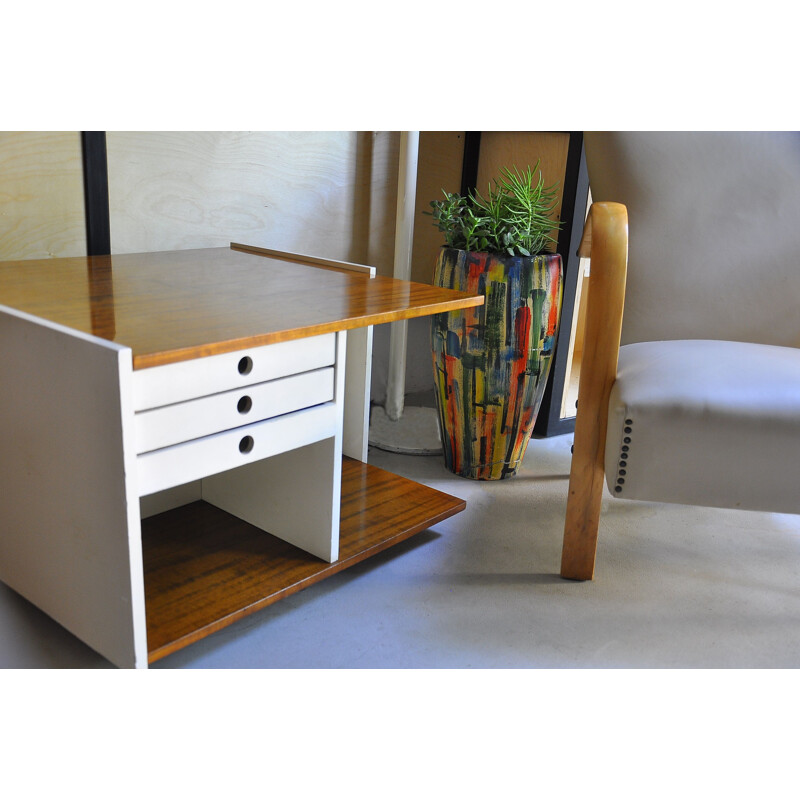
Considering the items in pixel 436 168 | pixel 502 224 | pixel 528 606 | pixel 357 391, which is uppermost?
pixel 436 168

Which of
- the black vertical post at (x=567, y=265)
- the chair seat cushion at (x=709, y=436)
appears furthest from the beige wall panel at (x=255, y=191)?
the chair seat cushion at (x=709, y=436)

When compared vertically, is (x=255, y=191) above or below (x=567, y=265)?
above

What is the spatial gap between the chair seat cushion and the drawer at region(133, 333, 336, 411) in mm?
478

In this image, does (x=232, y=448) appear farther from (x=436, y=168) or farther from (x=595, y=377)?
(x=436, y=168)

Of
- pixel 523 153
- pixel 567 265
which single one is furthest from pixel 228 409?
pixel 523 153

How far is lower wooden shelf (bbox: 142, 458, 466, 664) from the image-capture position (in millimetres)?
1181

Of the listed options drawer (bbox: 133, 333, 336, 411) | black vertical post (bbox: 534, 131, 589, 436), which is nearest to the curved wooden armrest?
drawer (bbox: 133, 333, 336, 411)

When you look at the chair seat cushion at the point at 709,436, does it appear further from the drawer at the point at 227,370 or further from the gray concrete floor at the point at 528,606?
the drawer at the point at 227,370

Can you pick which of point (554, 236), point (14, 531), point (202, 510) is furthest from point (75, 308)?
point (554, 236)

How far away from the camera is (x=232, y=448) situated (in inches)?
43.6

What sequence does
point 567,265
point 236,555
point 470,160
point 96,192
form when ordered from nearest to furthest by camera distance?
1. point 236,555
2. point 96,192
3. point 567,265
4. point 470,160

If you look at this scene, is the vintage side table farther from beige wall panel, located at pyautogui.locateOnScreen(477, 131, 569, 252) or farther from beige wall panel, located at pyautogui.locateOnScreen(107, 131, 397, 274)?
beige wall panel, located at pyautogui.locateOnScreen(477, 131, 569, 252)

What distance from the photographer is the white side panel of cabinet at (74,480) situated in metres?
0.96

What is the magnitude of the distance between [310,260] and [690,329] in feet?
2.49
